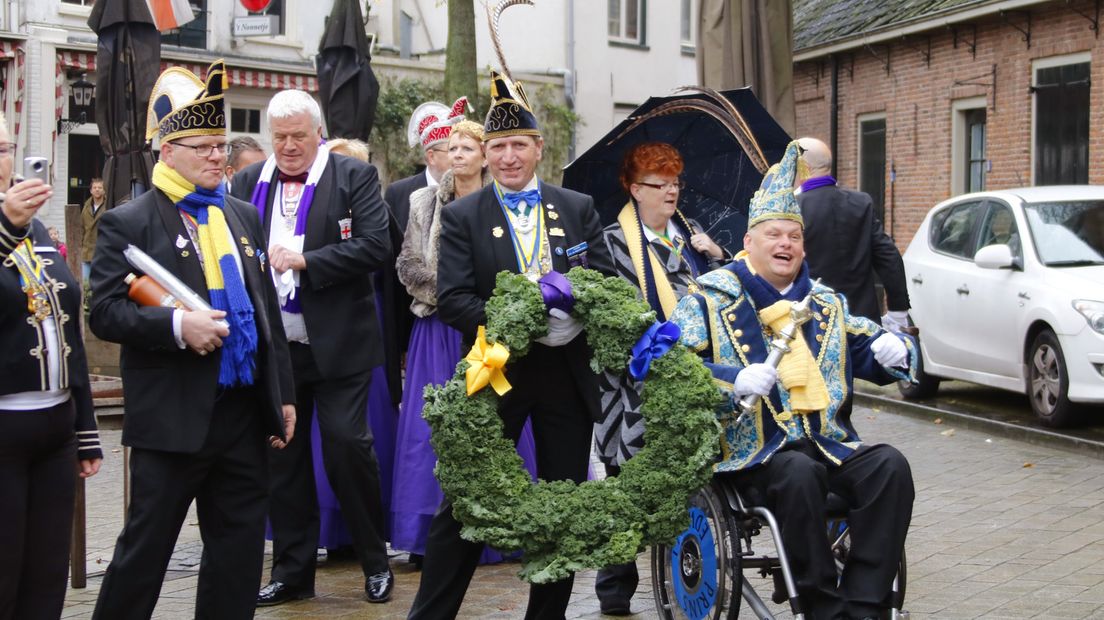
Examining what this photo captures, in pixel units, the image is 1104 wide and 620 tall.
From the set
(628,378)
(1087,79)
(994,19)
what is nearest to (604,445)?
(628,378)

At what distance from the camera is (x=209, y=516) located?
5.06 m

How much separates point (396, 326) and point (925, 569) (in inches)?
114

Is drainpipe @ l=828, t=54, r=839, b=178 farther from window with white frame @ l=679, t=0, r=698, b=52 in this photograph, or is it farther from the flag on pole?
the flag on pole

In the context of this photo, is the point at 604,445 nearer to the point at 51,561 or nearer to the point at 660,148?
the point at 660,148

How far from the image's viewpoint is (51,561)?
480cm

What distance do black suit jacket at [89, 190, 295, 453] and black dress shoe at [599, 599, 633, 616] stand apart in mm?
1843

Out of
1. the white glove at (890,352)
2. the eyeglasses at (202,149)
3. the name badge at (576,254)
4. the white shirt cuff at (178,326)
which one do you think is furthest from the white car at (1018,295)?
the white shirt cuff at (178,326)

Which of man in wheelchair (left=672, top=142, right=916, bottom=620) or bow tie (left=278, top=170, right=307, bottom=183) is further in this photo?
bow tie (left=278, top=170, right=307, bottom=183)

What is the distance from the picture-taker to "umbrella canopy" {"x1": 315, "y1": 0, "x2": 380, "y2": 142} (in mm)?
11734

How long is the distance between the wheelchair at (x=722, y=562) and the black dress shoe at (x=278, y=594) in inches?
70.1

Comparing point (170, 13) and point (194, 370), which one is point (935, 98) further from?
point (194, 370)

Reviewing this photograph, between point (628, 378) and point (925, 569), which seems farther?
point (925, 569)

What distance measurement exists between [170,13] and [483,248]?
6170 mm

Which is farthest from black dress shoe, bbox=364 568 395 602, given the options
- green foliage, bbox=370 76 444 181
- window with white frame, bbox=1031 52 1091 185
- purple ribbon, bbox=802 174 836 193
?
green foliage, bbox=370 76 444 181
